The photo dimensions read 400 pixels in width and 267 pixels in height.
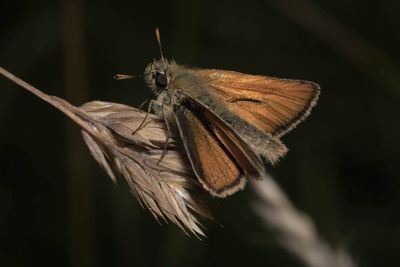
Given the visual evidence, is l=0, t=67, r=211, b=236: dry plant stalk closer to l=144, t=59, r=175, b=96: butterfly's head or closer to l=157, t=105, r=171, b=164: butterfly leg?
l=157, t=105, r=171, b=164: butterfly leg

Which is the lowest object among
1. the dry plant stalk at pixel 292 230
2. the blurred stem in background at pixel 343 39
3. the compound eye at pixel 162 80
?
the dry plant stalk at pixel 292 230

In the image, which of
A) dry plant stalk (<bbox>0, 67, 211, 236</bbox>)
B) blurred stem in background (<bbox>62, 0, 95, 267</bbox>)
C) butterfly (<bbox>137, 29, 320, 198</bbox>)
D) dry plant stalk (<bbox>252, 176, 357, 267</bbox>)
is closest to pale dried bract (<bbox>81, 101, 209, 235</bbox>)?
dry plant stalk (<bbox>0, 67, 211, 236</bbox>)

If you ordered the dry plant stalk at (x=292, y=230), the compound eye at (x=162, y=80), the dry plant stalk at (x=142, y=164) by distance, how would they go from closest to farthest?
the dry plant stalk at (x=142, y=164), the dry plant stalk at (x=292, y=230), the compound eye at (x=162, y=80)

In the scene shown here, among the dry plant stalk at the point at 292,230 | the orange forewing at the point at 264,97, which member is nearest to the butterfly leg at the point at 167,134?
the orange forewing at the point at 264,97

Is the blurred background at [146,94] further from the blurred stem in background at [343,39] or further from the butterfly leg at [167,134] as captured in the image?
the butterfly leg at [167,134]

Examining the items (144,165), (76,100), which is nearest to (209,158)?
(144,165)

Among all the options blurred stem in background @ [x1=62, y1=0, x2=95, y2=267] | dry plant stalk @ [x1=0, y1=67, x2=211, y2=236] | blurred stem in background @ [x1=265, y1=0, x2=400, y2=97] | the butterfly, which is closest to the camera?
dry plant stalk @ [x1=0, y1=67, x2=211, y2=236]
